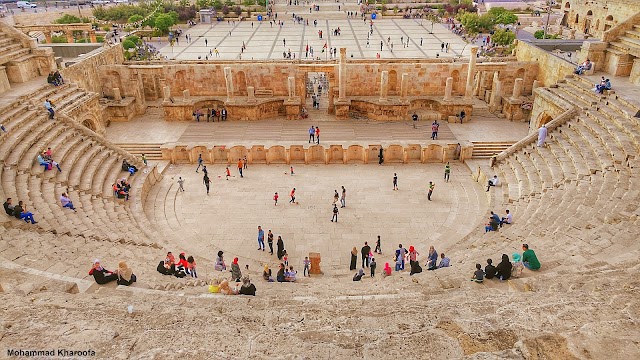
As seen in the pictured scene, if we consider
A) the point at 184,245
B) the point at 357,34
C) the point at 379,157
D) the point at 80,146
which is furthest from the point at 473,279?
the point at 357,34

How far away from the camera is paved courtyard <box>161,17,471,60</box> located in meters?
40.6

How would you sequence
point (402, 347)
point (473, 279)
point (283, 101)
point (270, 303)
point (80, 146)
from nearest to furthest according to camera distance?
1. point (402, 347)
2. point (270, 303)
3. point (473, 279)
4. point (80, 146)
5. point (283, 101)

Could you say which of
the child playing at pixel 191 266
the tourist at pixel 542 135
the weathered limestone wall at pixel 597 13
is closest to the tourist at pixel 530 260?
the child playing at pixel 191 266

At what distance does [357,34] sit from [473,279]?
45.0 metres

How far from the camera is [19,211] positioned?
11.6 m

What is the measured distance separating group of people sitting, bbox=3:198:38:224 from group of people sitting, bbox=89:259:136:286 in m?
3.68

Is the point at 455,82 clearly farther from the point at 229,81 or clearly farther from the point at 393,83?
the point at 229,81

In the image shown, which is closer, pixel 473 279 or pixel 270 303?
pixel 270 303

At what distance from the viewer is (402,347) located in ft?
17.9

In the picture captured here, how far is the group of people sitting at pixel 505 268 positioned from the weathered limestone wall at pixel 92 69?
22.1 meters

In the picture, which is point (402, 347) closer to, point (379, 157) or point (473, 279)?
point (473, 279)

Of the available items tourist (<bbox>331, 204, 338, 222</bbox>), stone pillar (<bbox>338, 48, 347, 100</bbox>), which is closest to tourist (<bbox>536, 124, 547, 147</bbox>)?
tourist (<bbox>331, 204, 338, 222</bbox>)

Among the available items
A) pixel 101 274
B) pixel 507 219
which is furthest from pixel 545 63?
pixel 101 274

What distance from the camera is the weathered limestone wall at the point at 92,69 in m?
24.1
